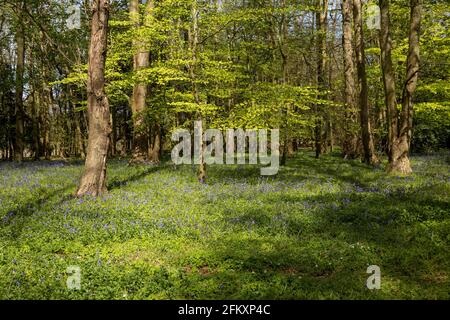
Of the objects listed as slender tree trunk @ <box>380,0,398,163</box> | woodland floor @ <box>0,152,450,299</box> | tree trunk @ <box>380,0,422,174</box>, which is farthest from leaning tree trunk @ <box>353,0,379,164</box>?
woodland floor @ <box>0,152,450,299</box>

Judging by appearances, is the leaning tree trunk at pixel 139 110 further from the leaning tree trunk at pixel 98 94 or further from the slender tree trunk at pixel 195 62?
the leaning tree trunk at pixel 98 94

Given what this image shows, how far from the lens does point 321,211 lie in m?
11.2

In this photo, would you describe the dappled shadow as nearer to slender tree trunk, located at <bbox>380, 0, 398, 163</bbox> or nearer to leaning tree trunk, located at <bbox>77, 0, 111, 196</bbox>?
leaning tree trunk, located at <bbox>77, 0, 111, 196</bbox>

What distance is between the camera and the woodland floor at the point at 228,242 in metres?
6.62

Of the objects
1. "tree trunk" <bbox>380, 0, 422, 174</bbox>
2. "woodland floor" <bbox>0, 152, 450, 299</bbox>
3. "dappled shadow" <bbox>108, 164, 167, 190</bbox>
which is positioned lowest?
"woodland floor" <bbox>0, 152, 450, 299</bbox>

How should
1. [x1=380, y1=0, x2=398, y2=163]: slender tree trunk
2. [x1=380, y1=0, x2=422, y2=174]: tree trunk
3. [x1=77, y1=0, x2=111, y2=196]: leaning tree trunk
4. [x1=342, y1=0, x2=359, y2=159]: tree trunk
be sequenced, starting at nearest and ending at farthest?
[x1=77, y1=0, x2=111, y2=196]: leaning tree trunk, [x1=380, y1=0, x2=422, y2=174]: tree trunk, [x1=380, y1=0, x2=398, y2=163]: slender tree trunk, [x1=342, y1=0, x2=359, y2=159]: tree trunk

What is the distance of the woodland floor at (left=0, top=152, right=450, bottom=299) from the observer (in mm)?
6621

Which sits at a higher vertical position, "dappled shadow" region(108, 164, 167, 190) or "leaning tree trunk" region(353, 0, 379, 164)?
"leaning tree trunk" region(353, 0, 379, 164)

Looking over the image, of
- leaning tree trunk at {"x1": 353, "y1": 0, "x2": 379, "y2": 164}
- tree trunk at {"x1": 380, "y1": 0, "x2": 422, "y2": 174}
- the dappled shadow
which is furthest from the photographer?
leaning tree trunk at {"x1": 353, "y1": 0, "x2": 379, "y2": 164}

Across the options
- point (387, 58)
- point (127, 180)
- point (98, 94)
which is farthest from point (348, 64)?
point (98, 94)
